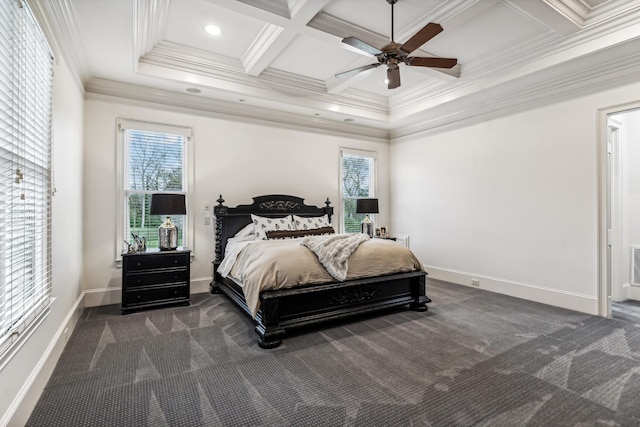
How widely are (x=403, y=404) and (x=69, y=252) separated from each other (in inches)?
131

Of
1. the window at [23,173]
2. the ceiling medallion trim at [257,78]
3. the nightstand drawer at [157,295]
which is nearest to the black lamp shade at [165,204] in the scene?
the nightstand drawer at [157,295]

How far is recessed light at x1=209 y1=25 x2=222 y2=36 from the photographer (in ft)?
11.4

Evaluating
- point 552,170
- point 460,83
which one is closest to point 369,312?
point 552,170

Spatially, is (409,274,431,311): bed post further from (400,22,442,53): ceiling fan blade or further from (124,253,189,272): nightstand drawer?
(124,253,189,272): nightstand drawer

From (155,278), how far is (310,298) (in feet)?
6.65

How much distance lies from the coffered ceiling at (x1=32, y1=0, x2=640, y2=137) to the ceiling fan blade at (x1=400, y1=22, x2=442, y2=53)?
485 mm

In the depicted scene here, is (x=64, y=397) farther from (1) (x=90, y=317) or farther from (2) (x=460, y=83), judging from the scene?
(2) (x=460, y=83)

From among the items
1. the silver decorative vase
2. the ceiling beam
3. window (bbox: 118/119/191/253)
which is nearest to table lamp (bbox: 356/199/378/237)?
the ceiling beam

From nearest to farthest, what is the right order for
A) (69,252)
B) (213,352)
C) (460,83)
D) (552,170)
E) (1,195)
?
1. (1,195)
2. (213,352)
3. (69,252)
4. (552,170)
5. (460,83)

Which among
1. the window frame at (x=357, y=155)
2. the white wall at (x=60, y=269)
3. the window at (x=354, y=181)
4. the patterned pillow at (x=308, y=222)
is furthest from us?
the window at (x=354, y=181)

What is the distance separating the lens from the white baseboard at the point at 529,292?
3787 millimetres

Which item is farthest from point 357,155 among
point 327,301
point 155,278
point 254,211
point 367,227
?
point 155,278

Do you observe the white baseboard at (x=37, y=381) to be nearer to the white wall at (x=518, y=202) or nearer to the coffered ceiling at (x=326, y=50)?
the coffered ceiling at (x=326, y=50)

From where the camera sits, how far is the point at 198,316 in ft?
12.0
